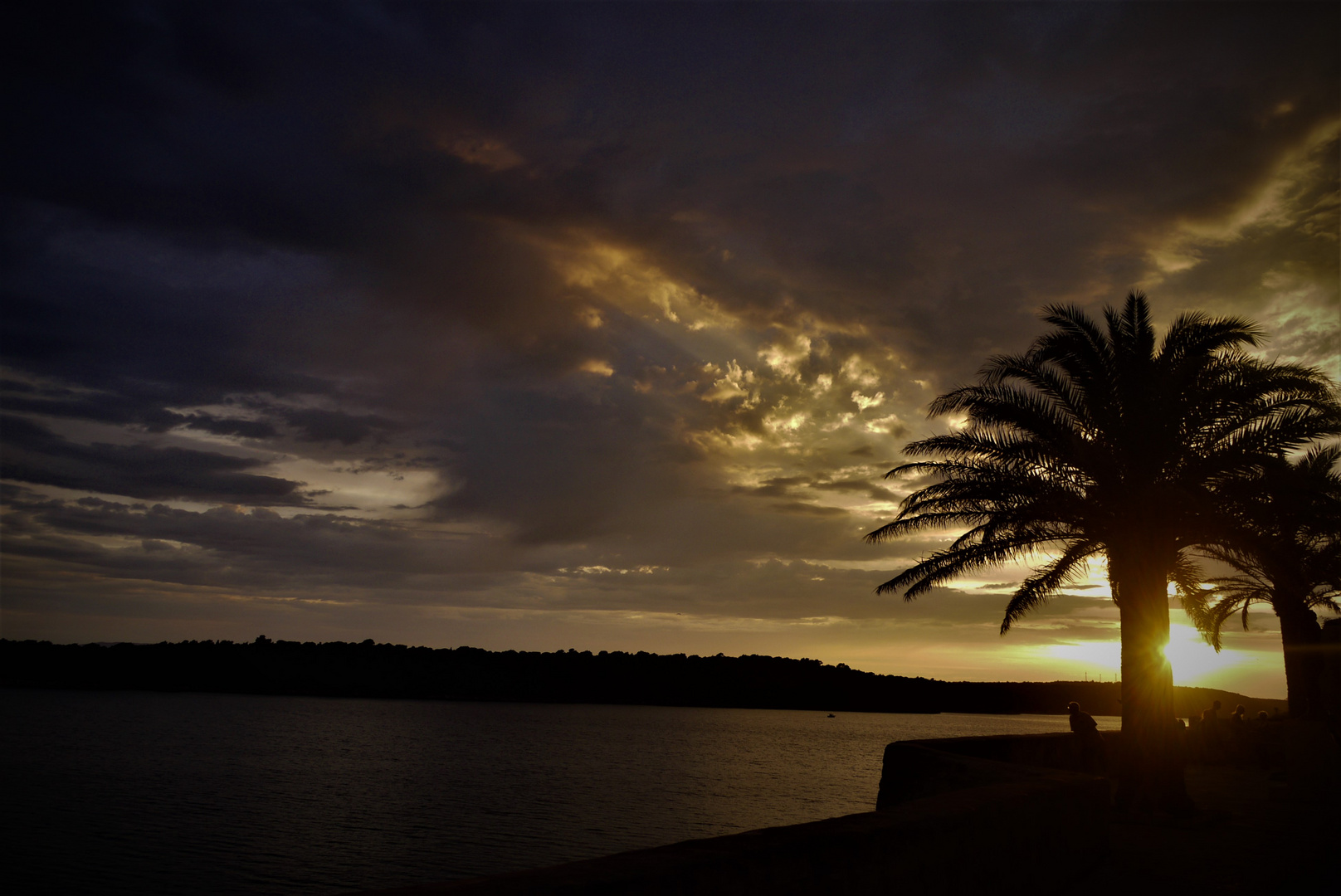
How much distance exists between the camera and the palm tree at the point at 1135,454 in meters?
13.1

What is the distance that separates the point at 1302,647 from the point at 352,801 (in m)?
41.0

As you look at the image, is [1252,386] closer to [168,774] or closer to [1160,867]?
[1160,867]

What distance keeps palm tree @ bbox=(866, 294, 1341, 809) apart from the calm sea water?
16724mm

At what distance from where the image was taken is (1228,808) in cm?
1412

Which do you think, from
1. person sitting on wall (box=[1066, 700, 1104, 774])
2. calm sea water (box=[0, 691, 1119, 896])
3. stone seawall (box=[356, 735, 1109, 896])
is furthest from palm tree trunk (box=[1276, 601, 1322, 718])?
stone seawall (box=[356, 735, 1109, 896])

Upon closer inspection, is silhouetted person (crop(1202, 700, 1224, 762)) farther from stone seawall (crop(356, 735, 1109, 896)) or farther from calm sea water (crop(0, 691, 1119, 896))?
calm sea water (crop(0, 691, 1119, 896))

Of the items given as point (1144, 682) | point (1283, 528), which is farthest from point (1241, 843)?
point (1283, 528)

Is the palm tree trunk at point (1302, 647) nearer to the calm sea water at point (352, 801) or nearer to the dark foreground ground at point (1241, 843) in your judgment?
the dark foreground ground at point (1241, 843)

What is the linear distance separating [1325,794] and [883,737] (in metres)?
138

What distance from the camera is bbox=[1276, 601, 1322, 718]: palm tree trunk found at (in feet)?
87.2

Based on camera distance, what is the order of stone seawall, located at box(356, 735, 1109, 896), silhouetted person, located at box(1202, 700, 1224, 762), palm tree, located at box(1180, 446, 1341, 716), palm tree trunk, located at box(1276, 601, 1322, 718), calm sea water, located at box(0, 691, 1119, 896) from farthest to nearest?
calm sea water, located at box(0, 691, 1119, 896), palm tree trunk, located at box(1276, 601, 1322, 718), silhouetted person, located at box(1202, 700, 1224, 762), palm tree, located at box(1180, 446, 1341, 716), stone seawall, located at box(356, 735, 1109, 896)

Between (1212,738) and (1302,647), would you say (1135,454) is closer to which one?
(1212,738)

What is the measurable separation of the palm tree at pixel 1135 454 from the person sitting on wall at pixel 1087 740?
2553mm

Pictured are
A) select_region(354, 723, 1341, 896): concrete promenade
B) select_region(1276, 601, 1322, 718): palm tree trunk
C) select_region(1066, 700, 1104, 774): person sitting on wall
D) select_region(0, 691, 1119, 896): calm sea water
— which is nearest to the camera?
select_region(354, 723, 1341, 896): concrete promenade
